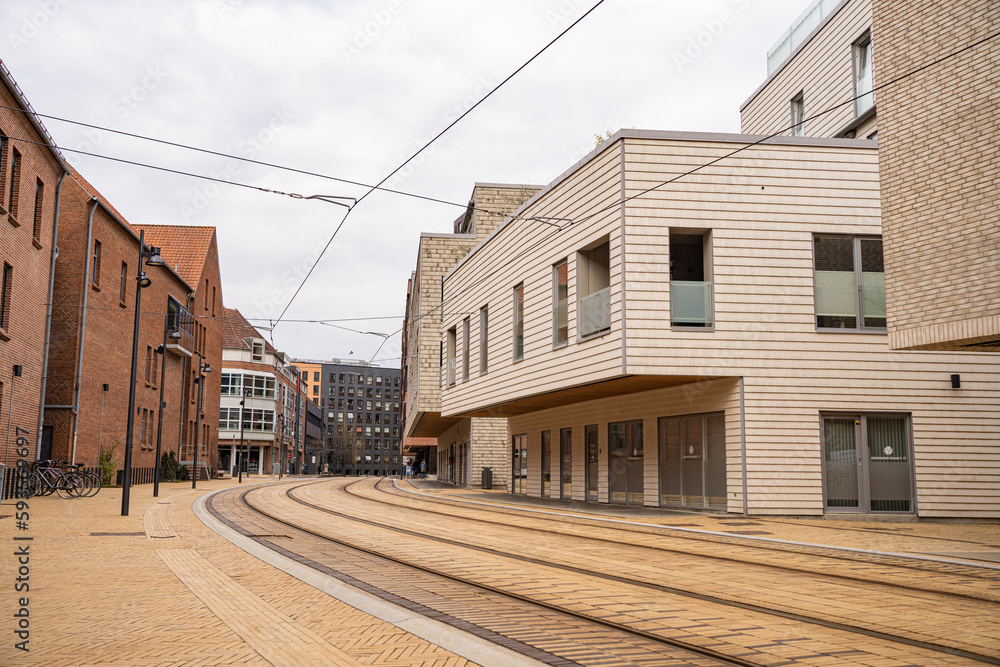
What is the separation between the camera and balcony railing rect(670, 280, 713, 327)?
1802 cm

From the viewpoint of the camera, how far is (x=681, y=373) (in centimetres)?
1766

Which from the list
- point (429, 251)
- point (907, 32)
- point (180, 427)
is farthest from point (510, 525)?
point (180, 427)

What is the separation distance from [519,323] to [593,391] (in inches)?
162

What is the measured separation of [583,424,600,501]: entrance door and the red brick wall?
14.9 meters

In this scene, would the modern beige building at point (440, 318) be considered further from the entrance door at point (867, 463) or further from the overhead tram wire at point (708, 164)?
the entrance door at point (867, 463)

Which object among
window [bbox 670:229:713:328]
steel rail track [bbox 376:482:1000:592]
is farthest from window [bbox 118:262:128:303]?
window [bbox 670:229:713:328]

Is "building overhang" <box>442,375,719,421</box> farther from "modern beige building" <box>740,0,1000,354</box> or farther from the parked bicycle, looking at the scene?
the parked bicycle

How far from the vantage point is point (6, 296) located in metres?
22.7

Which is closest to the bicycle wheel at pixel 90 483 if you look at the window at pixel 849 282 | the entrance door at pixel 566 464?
the entrance door at pixel 566 464

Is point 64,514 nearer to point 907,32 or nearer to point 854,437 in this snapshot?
point 854,437

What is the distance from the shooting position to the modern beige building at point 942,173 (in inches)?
534

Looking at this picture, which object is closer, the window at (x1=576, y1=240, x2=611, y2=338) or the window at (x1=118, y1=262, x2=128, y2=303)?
the window at (x1=576, y1=240, x2=611, y2=338)

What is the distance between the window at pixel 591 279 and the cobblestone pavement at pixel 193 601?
5.83 meters

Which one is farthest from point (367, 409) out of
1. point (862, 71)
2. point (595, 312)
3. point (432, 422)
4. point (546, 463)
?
point (595, 312)
